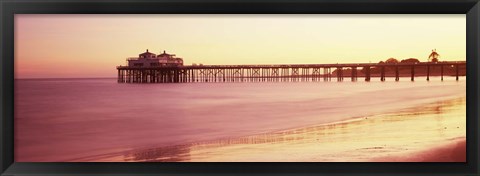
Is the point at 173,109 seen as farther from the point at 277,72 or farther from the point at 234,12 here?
the point at 234,12

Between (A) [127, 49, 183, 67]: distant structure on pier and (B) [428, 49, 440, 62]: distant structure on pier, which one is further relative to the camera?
(B) [428, 49, 440, 62]: distant structure on pier

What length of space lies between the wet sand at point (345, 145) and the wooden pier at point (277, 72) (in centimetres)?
34

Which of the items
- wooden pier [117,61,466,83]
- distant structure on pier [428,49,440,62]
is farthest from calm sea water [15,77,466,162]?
distant structure on pier [428,49,440,62]

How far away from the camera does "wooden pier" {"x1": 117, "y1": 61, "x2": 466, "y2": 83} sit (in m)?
Answer: 3.69

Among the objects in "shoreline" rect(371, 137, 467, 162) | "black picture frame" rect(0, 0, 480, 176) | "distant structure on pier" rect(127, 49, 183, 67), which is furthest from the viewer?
"distant structure on pier" rect(127, 49, 183, 67)

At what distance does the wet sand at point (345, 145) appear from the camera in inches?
118

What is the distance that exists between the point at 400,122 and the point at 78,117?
81.1 inches

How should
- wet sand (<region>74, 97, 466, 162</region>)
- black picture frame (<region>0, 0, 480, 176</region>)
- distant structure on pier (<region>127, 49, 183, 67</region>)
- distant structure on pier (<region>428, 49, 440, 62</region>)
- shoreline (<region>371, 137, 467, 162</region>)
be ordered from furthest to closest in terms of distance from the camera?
1. distant structure on pier (<region>428, 49, 440, 62</region>)
2. distant structure on pier (<region>127, 49, 183, 67</region>)
3. wet sand (<region>74, 97, 466, 162</region>)
4. shoreline (<region>371, 137, 467, 162</region>)
5. black picture frame (<region>0, 0, 480, 176</region>)

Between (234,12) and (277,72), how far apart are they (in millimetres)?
1439

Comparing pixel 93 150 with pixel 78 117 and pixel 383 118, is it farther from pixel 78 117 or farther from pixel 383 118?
pixel 383 118

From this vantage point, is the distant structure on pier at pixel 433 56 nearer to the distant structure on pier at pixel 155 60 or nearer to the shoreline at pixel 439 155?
the shoreline at pixel 439 155

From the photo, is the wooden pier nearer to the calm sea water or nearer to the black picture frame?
the calm sea water

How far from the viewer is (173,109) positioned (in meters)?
3.56

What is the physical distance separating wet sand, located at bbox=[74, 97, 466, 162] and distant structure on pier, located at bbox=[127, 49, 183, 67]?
0.63m
